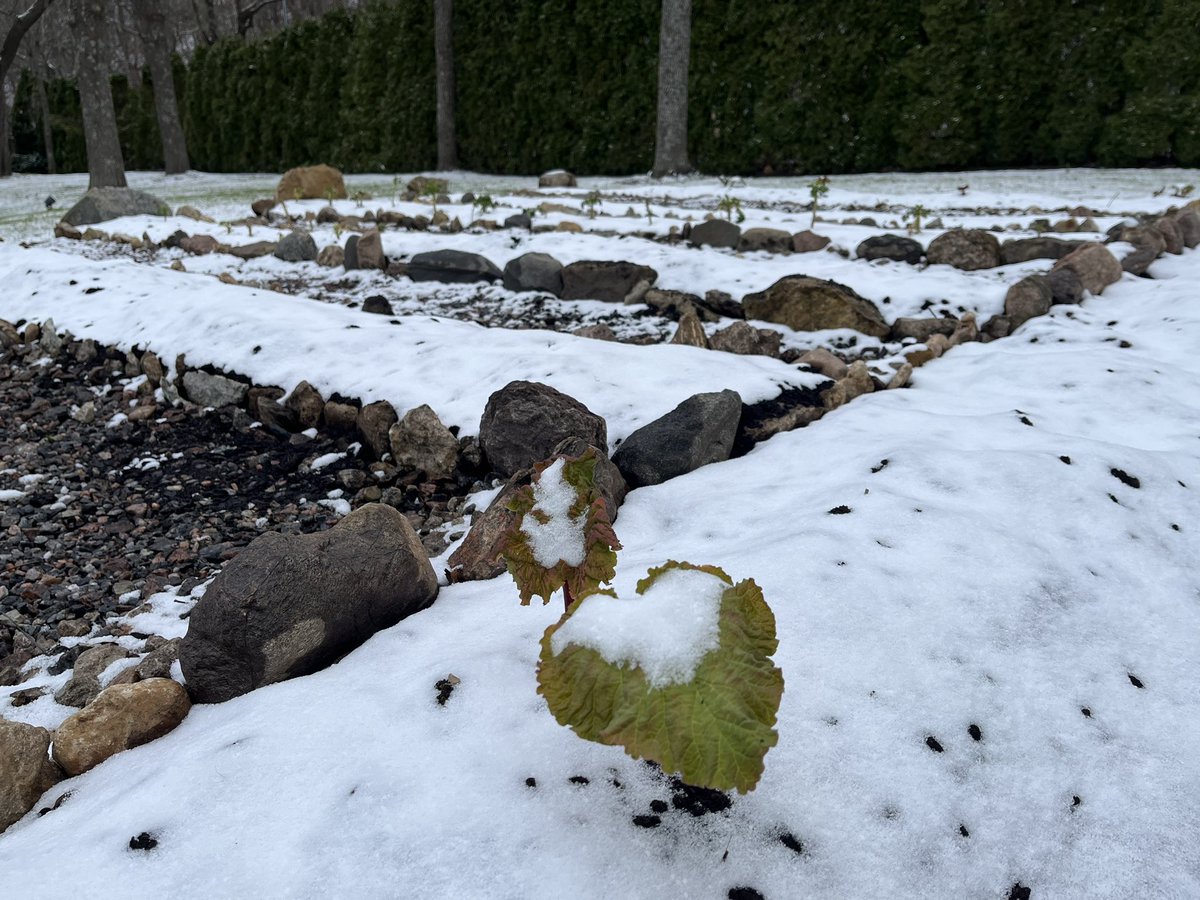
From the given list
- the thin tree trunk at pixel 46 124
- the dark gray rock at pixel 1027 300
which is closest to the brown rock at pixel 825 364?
the dark gray rock at pixel 1027 300

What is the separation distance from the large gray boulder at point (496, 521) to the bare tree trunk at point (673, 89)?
32.9 feet

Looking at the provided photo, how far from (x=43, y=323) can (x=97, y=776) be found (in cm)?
420

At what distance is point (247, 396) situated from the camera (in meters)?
3.65

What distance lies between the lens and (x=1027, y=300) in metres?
4.18

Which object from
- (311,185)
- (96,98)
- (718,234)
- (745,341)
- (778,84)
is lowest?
(745,341)

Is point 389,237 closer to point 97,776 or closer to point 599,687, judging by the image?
point 97,776

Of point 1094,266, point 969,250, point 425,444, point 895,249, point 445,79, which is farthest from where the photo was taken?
point 445,79

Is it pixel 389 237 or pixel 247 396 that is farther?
pixel 389 237

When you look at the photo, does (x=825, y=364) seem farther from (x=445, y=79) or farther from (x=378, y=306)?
(x=445, y=79)

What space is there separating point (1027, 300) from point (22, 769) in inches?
173

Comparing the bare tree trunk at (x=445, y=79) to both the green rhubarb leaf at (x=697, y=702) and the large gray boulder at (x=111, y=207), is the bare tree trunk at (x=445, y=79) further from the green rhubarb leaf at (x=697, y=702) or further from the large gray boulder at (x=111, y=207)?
the green rhubarb leaf at (x=697, y=702)

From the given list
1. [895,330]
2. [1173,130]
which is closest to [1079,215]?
[895,330]

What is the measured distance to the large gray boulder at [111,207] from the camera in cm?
819

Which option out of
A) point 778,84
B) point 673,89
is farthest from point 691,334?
point 778,84
